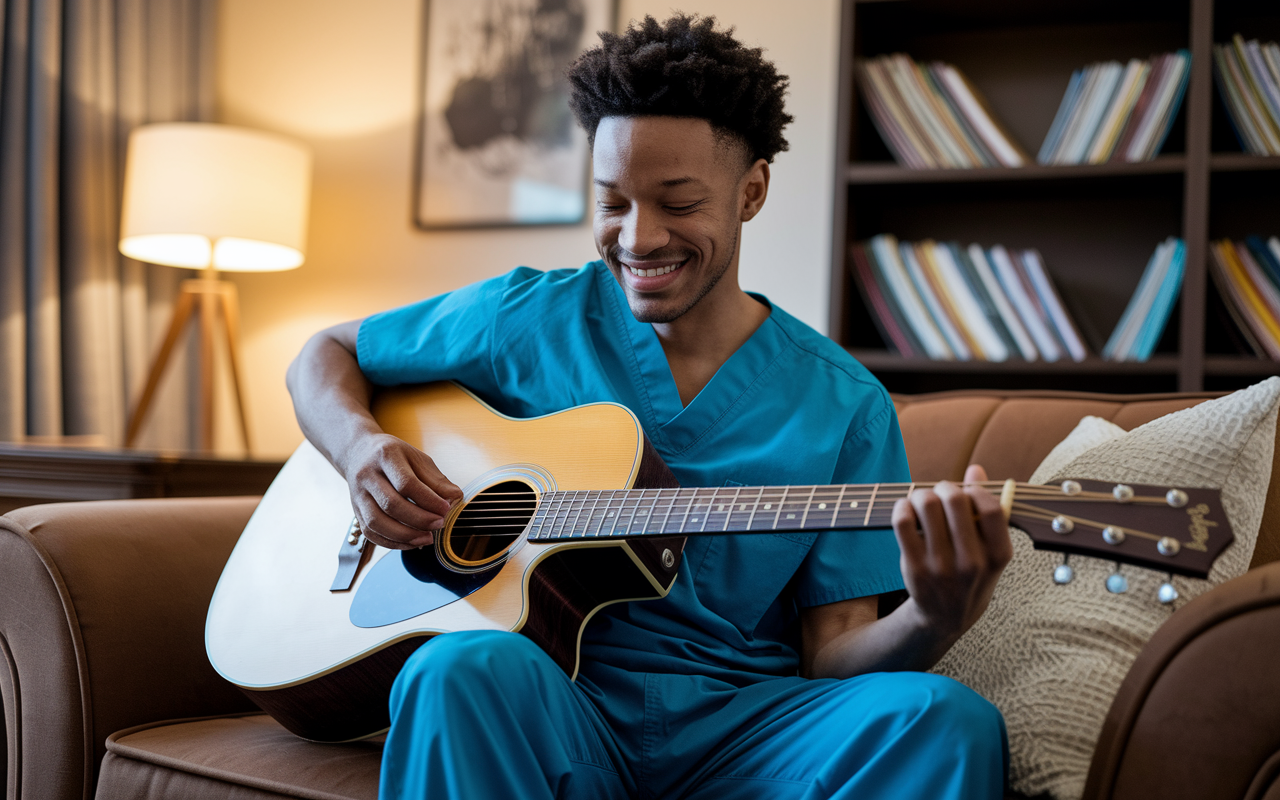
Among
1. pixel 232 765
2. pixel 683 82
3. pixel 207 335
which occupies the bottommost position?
pixel 232 765

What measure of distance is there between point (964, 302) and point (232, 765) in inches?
57.3

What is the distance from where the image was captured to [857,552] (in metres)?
1.10

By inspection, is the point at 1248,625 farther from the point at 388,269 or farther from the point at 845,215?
the point at 388,269

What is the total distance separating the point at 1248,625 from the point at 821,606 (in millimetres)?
451

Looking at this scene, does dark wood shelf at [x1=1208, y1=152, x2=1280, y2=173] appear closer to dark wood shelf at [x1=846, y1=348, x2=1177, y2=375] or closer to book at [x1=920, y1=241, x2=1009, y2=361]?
dark wood shelf at [x1=846, y1=348, x2=1177, y2=375]

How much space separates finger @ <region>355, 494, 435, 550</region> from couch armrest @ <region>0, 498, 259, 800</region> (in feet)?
1.13

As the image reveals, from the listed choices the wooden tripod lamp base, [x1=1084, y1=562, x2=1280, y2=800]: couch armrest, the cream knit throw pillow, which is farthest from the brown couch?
the wooden tripod lamp base

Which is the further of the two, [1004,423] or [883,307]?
[883,307]

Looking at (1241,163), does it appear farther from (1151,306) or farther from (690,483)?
(690,483)

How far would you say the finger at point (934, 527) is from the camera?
0.79 m

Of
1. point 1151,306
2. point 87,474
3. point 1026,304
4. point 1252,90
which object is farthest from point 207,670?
point 1252,90

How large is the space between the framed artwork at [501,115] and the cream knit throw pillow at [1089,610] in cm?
151

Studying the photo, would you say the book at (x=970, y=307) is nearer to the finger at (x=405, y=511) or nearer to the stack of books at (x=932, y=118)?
the stack of books at (x=932, y=118)

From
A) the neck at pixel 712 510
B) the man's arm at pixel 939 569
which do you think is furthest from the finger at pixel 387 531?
the man's arm at pixel 939 569
